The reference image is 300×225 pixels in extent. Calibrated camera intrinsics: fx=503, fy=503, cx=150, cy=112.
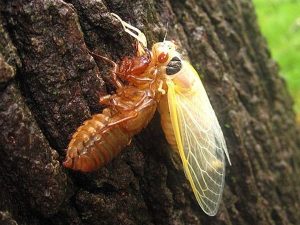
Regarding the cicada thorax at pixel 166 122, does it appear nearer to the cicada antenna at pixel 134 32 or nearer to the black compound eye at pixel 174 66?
the black compound eye at pixel 174 66

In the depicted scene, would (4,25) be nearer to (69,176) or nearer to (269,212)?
(69,176)

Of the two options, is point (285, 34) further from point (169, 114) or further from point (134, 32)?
point (134, 32)

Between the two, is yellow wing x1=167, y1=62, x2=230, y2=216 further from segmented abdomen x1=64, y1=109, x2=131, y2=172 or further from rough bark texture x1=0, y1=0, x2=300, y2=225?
segmented abdomen x1=64, y1=109, x2=131, y2=172

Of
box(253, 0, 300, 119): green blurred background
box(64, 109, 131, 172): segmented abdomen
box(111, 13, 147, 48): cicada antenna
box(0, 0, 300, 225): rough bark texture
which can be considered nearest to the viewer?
box(0, 0, 300, 225): rough bark texture

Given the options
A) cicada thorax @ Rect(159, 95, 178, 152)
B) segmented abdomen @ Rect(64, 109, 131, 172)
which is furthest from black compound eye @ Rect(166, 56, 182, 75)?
segmented abdomen @ Rect(64, 109, 131, 172)

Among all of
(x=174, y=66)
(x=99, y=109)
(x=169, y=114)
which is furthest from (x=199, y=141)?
(x=99, y=109)

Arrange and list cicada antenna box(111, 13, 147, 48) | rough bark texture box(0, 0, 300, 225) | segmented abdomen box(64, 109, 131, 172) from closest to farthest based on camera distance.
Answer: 1. rough bark texture box(0, 0, 300, 225)
2. segmented abdomen box(64, 109, 131, 172)
3. cicada antenna box(111, 13, 147, 48)

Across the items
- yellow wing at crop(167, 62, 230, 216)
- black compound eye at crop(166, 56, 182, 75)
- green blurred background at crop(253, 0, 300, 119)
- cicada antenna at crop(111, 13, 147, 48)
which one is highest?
cicada antenna at crop(111, 13, 147, 48)
